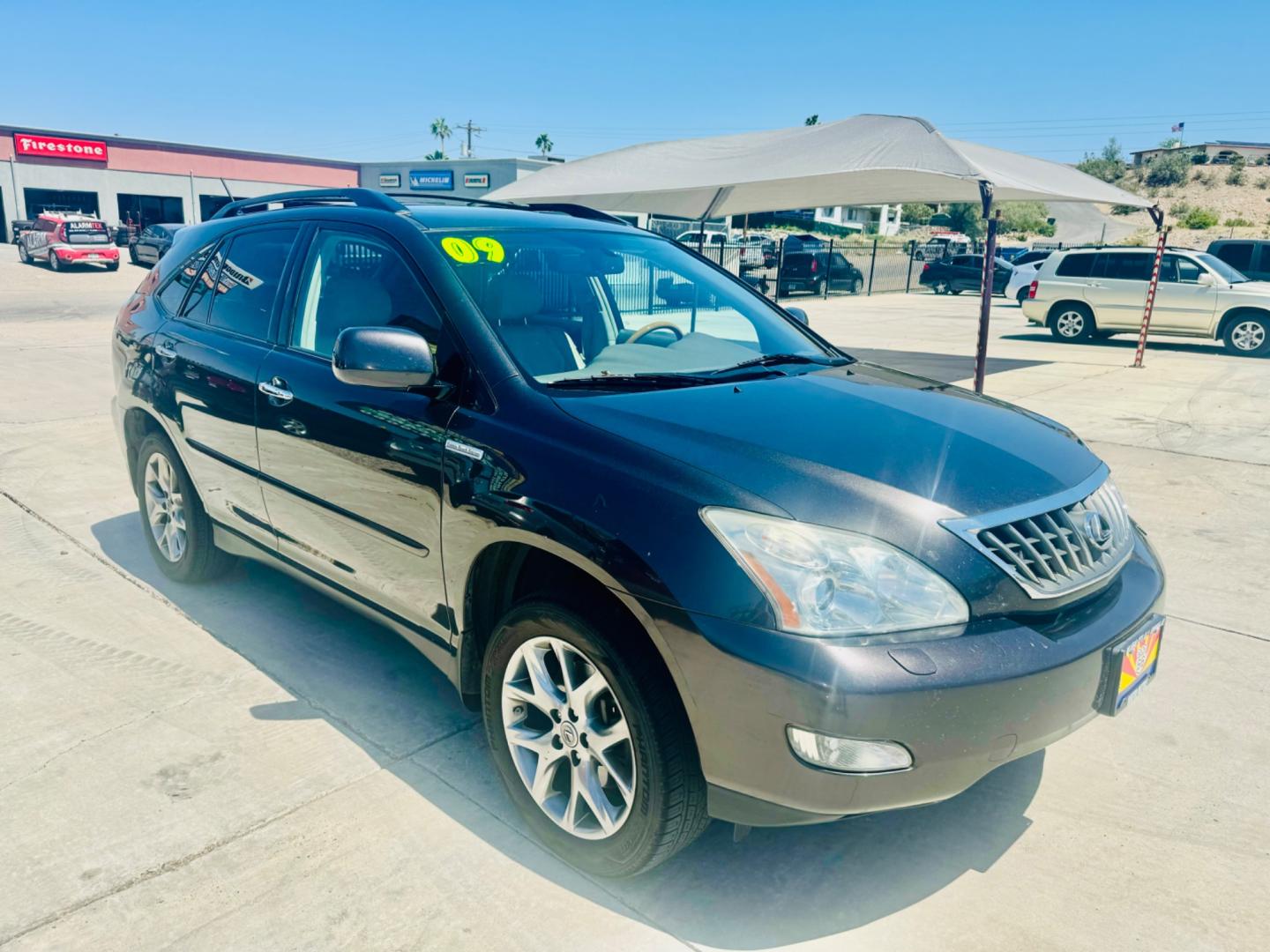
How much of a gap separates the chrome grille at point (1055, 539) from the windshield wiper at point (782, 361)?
108 cm

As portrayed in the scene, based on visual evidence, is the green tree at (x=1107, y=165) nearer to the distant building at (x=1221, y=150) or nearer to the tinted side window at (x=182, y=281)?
the distant building at (x=1221, y=150)

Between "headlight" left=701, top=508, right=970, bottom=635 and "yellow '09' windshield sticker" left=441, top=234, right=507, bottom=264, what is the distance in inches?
54.4

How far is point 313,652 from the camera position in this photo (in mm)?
3658

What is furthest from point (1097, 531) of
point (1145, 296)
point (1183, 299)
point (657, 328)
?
point (1145, 296)

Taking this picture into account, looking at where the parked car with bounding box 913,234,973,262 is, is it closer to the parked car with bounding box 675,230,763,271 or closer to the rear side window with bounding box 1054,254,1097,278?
the parked car with bounding box 675,230,763,271

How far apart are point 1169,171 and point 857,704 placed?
8448 cm

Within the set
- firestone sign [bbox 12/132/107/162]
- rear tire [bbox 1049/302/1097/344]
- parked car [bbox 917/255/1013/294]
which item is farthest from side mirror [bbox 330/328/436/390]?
firestone sign [bbox 12/132/107/162]

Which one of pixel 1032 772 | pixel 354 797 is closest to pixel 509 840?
pixel 354 797

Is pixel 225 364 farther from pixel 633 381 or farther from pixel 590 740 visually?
pixel 590 740

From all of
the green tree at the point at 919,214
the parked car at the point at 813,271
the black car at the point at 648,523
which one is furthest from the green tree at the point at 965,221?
the black car at the point at 648,523

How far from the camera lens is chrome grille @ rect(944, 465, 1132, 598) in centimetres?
213

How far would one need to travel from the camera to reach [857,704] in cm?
189

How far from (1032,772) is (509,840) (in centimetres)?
164

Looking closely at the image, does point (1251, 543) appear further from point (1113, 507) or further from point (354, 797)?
point (354, 797)
